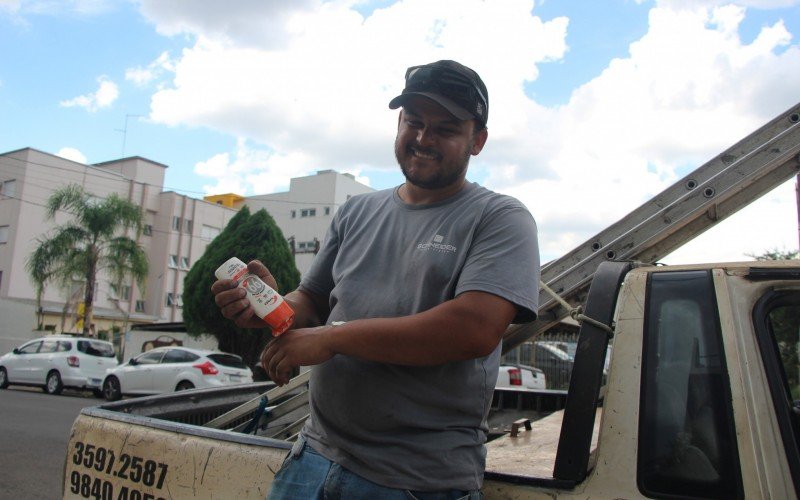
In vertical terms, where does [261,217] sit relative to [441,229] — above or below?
above

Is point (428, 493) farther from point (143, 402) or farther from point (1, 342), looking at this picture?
point (1, 342)

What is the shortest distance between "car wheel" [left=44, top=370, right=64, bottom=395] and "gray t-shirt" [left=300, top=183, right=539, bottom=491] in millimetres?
18568

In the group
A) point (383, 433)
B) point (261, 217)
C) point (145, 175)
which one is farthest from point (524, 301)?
point (145, 175)

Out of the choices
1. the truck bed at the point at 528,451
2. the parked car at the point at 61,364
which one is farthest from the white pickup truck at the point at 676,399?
the parked car at the point at 61,364

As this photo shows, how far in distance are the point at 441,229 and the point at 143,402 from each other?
1.96m

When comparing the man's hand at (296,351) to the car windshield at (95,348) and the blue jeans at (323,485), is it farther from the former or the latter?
the car windshield at (95,348)

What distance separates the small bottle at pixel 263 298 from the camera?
6.10 feet

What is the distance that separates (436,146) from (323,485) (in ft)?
3.23

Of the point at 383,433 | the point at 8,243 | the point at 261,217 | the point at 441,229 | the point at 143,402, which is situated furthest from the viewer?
the point at 8,243

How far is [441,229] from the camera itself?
1930 mm

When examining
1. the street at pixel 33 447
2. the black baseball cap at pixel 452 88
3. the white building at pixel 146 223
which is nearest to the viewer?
the black baseball cap at pixel 452 88

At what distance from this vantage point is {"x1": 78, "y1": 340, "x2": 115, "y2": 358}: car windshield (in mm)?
18344

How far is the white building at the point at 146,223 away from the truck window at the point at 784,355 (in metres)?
25.9

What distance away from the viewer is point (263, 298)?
188cm
